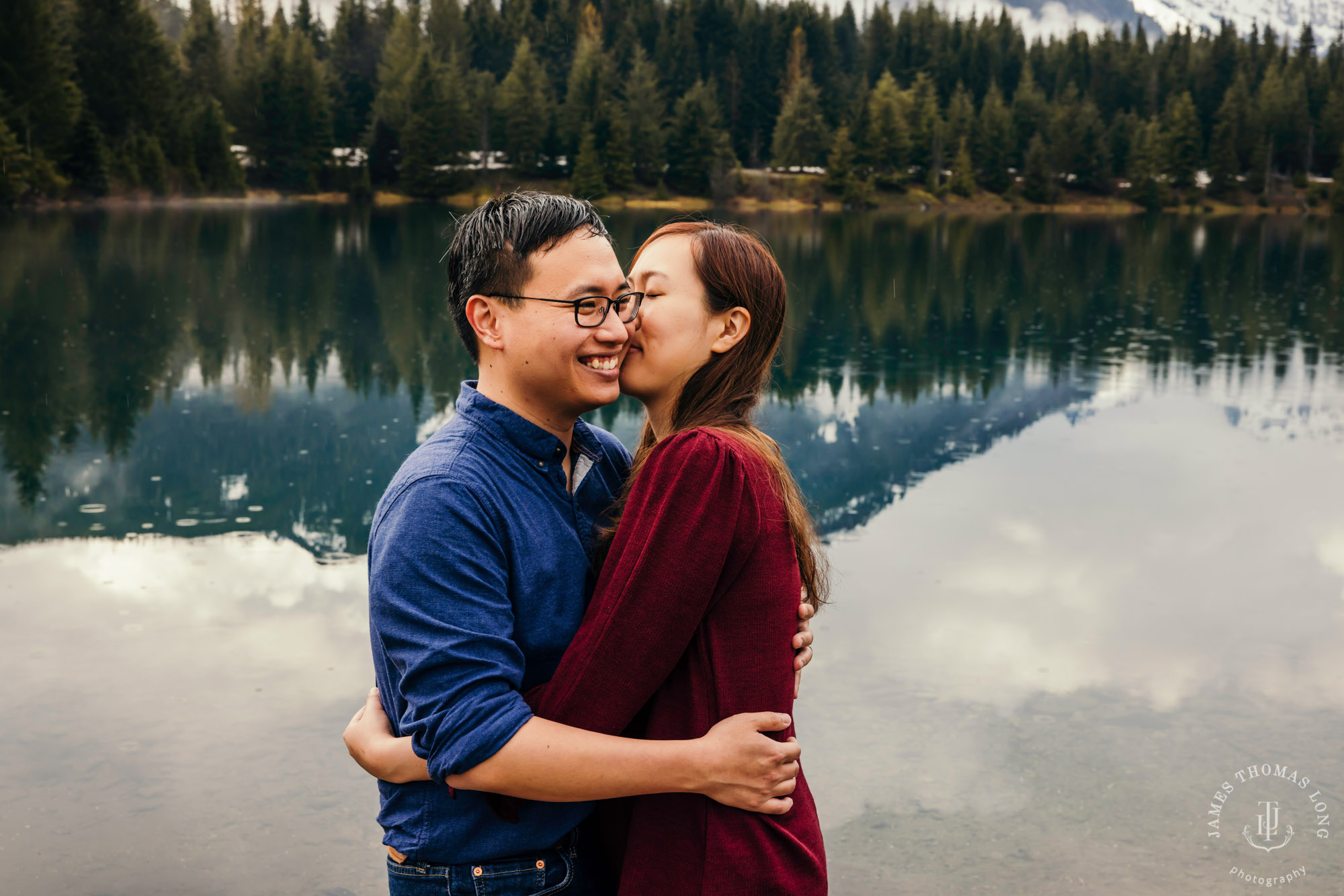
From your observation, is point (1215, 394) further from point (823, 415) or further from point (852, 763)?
point (852, 763)

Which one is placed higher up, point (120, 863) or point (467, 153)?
point (467, 153)

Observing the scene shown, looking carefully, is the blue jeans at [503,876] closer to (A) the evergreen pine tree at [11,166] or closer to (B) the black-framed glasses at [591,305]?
(B) the black-framed glasses at [591,305]

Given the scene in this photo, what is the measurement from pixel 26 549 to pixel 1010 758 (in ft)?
25.2

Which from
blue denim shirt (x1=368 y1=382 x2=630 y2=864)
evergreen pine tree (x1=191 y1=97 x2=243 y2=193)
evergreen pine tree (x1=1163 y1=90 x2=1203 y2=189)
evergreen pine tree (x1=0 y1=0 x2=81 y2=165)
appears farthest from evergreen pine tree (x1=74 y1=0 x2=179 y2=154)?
evergreen pine tree (x1=1163 y1=90 x2=1203 y2=189)

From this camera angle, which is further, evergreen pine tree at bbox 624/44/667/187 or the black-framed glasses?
evergreen pine tree at bbox 624/44/667/187

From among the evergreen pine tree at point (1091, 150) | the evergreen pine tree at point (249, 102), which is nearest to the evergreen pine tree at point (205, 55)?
the evergreen pine tree at point (249, 102)

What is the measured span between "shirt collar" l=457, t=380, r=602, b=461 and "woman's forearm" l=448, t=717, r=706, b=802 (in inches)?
24.8

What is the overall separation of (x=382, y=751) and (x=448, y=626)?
48 centimetres

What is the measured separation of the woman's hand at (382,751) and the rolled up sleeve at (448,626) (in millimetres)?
179

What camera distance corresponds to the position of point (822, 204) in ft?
293

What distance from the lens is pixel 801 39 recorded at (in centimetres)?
11181

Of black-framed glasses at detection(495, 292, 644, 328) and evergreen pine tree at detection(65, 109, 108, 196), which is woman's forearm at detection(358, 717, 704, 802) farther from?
evergreen pine tree at detection(65, 109, 108, 196)

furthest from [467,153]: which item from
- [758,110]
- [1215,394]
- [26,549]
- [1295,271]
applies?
[26,549]

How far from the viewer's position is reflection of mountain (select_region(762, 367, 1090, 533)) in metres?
11.9
